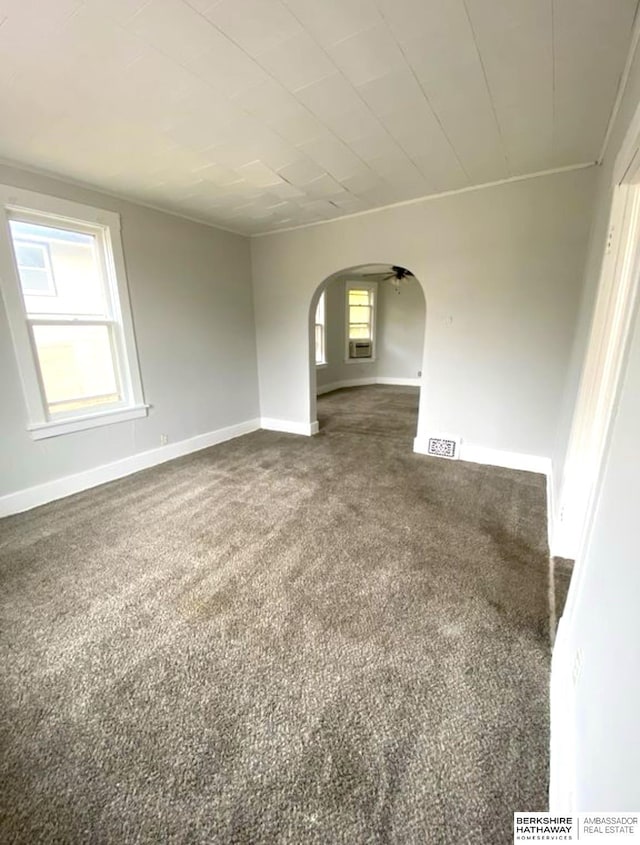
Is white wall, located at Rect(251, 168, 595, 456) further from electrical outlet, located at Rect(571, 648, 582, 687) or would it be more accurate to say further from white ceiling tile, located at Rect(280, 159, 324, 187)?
electrical outlet, located at Rect(571, 648, 582, 687)

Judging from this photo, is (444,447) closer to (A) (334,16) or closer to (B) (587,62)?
(B) (587,62)

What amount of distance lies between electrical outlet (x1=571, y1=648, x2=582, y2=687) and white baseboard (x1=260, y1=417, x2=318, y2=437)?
3.69 m

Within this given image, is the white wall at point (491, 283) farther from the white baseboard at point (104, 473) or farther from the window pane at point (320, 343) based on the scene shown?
the window pane at point (320, 343)

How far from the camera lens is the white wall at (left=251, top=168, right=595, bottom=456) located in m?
2.91

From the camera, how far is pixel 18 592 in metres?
1.90

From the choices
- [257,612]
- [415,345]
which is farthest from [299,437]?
[415,345]

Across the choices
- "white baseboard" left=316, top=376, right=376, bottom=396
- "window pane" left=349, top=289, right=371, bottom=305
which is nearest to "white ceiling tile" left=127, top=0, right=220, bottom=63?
"white baseboard" left=316, top=376, right=376, bottom=396

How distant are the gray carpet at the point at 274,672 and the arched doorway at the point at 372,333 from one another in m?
5.30

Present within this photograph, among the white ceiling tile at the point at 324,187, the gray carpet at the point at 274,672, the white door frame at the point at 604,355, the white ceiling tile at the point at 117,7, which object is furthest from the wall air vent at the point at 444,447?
the white ceiling tile at the point at 117,7

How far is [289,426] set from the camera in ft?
15.8

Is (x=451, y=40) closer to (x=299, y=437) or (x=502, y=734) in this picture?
(x=502, y=734)

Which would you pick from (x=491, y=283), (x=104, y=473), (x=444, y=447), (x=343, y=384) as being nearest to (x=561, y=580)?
(x=444, y=447)

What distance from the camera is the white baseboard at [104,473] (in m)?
2.76

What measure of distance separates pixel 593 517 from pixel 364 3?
2040 millimetres
